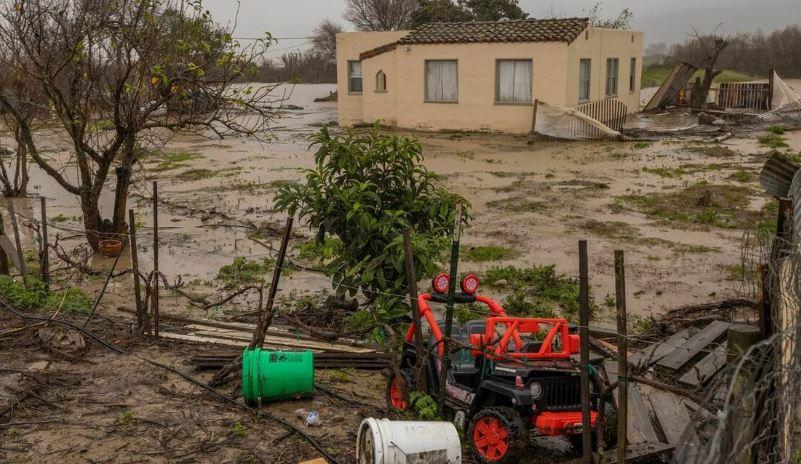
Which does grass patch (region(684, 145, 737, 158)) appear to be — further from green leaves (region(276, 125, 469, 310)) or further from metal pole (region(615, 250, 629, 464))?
metal pole (region(615, 250, 629, 464))

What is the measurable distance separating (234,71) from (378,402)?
269 inches

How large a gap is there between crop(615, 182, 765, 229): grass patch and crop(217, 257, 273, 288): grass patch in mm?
7453

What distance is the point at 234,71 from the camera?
1201 centimetres

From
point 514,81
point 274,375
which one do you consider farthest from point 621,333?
point 514,81

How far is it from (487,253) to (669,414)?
622 centimetres

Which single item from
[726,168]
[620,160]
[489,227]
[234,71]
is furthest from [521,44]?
[234,71]

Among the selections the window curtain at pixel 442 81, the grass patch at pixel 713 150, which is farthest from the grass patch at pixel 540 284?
the window curtain at pixel 442 81

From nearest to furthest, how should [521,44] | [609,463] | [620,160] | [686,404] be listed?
[609,463], [686,404], [620,160], [521,44]

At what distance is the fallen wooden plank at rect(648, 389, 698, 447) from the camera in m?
6.09

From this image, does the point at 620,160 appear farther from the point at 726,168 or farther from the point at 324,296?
the point at 324,296

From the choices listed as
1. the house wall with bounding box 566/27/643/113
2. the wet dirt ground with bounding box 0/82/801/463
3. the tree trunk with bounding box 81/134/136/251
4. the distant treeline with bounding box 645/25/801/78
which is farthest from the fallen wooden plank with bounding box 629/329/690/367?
the distant treeline with bounding box 645/25/801/78

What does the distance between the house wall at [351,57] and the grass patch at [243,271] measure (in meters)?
18.6

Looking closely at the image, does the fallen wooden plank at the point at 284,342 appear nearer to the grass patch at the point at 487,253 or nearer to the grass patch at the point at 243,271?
the grass patch at the point at 243,271

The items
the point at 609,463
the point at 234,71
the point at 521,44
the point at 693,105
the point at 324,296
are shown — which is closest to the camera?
the point at 609,463
